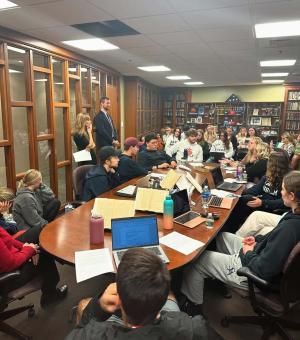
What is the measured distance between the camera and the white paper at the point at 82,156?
4.38 metres

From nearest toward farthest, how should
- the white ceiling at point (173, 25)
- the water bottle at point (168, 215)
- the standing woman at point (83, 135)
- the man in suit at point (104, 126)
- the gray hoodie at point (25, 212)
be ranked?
the water bottle at point (168, 215) < the gray hoodie at point (25, 212) < the white ceiling at point (173, 25) < the standing woman at point (83, 135) < the man in suit at point (104, 126)

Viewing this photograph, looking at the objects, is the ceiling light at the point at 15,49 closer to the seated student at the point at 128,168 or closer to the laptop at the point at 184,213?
the seated student at the point at 128,168

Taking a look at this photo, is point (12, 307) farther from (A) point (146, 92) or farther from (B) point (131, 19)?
(A) point (146, 92)

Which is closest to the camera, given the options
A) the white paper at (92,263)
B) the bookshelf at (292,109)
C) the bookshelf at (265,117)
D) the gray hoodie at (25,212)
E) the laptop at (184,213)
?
the white paper at (92,263)

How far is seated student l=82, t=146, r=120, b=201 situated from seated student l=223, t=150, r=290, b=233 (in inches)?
49.9

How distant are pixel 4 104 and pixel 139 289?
10.8ft

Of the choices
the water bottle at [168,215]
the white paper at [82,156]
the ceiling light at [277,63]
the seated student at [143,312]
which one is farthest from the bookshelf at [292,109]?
the seated student at [143,312]

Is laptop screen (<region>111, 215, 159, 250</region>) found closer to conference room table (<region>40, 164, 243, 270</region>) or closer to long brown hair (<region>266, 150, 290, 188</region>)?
conference room table (<region>40, 164, 243, 270</region>)

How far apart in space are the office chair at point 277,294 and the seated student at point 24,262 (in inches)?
49.1

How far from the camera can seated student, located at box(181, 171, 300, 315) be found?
5.29ft

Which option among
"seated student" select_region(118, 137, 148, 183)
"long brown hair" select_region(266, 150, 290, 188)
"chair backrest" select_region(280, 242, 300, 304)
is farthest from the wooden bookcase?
"chair backrest" select_region(280, 242, 300, 304)

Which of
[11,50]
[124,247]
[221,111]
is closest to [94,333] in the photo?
[124,247]

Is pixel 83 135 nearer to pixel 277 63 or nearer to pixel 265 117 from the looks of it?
pixel 277 63

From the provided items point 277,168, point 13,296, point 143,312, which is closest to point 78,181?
point 13,296
